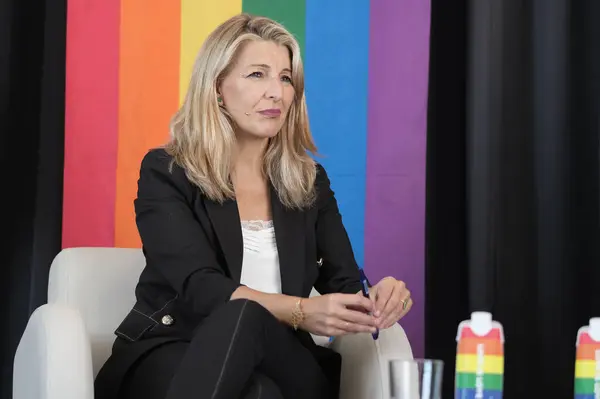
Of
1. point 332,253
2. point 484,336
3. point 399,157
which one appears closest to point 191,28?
point 399,157

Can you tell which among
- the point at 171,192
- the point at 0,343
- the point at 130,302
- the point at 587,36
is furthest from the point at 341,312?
the point at 587,36

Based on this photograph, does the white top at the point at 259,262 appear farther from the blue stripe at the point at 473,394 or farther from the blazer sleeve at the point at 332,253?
the blue stripe at the point at 473,394

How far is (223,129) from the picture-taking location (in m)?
2.05

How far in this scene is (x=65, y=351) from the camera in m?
Result: 1.61

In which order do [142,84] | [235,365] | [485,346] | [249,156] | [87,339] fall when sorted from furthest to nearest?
[142,84], [249,156], [87,339], [235,365], [485,346]

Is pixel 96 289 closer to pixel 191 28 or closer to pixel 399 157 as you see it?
pixel 191 28

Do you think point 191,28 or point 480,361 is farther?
point 191,28

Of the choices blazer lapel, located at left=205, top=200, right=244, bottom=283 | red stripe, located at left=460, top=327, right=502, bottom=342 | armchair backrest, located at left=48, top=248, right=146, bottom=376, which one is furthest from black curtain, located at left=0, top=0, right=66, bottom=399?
red stripe, located at left=460, top=327, right=502, bottom=342

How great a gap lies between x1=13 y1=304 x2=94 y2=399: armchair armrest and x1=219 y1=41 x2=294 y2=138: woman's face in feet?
1.90

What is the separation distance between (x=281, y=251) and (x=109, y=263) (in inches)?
15.3

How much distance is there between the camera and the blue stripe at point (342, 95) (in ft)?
8.86

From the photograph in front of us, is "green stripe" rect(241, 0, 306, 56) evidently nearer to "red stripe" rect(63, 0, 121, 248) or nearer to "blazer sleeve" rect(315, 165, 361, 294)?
"red stripe" rect(63, 0, 121, 248)

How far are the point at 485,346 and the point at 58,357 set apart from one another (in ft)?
2.33

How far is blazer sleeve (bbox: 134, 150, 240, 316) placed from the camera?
182 cm
